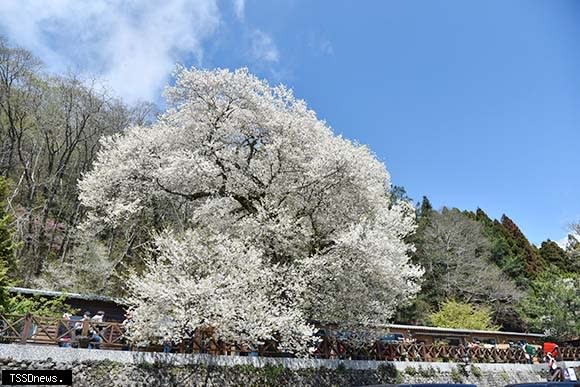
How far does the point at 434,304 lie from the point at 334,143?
26.8 meters

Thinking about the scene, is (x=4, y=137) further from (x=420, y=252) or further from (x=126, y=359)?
(x=420, y=252)

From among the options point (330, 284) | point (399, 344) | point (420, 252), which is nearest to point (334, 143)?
point (330, 284)

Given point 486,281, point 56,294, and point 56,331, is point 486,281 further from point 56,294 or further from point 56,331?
point 56,331

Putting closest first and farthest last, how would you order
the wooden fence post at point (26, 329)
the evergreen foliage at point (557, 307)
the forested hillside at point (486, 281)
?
the wooden fence post at point (26, 329) → the evergreen foliage at point (557, 307) → the forested hillside at point (486, 281)

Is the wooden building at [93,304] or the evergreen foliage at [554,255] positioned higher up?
the evergreen foliage at [554,255]

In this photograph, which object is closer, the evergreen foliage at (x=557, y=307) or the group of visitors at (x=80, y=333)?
the group of visitors at (x=80, y=333)

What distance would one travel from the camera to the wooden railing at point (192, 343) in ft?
38.3

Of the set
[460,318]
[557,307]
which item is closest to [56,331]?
[460,318]

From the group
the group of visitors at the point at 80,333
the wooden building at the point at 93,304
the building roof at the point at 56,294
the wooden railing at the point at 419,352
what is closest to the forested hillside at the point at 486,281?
the wooden railing at the point at 419,352

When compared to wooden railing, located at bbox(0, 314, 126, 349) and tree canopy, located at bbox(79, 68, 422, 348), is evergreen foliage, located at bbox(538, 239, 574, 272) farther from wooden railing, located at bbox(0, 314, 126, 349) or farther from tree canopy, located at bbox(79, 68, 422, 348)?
wooden railing, located at bbox(0, 314, 126, 349)

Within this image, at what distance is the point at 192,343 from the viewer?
46.3ft

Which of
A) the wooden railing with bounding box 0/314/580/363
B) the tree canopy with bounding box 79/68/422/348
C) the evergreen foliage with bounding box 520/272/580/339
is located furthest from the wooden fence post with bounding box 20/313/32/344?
the evergreen foliage with bounding box 520/272/580/339

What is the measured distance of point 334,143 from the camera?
1817 cm

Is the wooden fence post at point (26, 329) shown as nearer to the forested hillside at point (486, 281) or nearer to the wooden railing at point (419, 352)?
the wooden railing at point (419, 352)
